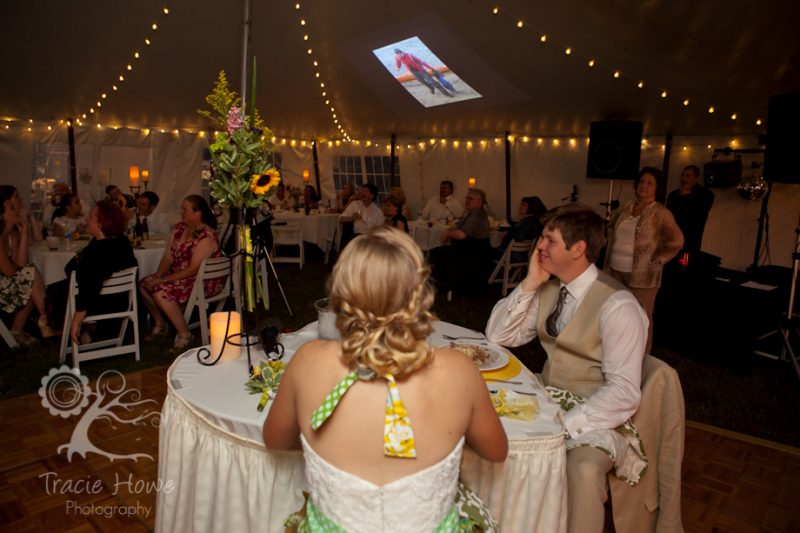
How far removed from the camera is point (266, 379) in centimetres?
161

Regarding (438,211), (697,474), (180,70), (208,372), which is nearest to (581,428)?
(208,372)

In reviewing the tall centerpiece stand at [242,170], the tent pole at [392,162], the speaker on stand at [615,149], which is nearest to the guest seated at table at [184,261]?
the tall centerpiece stand at [242,170]

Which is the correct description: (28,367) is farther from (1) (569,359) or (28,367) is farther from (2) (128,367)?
(1) (569,359)

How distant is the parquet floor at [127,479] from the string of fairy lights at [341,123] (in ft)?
14.6

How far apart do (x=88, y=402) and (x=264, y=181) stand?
8.04ft

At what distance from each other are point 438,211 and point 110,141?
575 centimetres

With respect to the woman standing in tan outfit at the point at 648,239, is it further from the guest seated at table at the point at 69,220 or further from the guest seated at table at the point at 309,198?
the guest seated at table at the point at 309,198

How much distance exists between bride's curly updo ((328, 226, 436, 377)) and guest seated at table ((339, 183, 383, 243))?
20.5 feet

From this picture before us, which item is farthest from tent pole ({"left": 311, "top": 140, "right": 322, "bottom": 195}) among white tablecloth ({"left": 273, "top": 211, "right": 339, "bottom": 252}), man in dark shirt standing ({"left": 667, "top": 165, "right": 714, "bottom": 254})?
man in dark shirt standing ({"left": 667, "top": 165, "right": 714, "bottom": 254})

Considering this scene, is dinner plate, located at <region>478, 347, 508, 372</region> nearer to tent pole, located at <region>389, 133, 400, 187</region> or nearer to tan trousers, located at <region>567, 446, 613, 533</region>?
tan trousers, located at <region>567, 446, 613, 533</region>

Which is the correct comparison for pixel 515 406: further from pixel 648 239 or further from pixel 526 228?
pixel 526 228

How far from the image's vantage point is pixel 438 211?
838 centimetres

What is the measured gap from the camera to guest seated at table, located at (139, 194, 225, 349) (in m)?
4.01

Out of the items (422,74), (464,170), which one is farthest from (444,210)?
(464,170)
